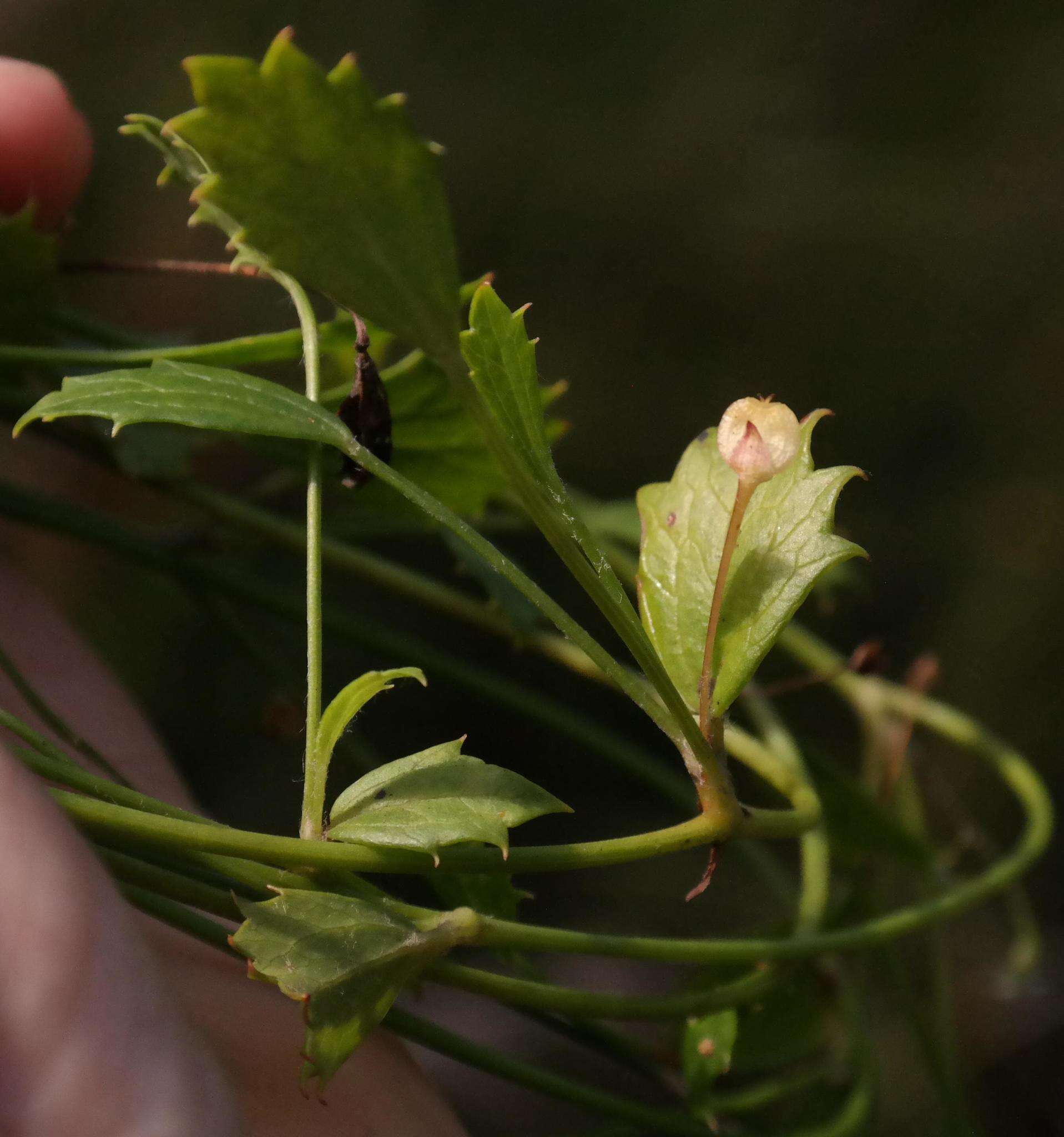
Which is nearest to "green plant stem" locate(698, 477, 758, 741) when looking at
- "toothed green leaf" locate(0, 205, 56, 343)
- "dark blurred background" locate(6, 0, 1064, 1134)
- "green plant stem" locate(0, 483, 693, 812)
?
"green plant stem" locate(0, 483, 693, 812)

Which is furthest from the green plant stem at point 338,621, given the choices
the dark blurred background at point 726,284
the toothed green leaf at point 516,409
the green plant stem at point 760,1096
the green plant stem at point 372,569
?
the dark blurred background at point 726,284

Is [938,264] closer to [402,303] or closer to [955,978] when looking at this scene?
[955,978]

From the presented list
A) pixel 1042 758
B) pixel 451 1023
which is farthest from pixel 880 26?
pixel 451 1023

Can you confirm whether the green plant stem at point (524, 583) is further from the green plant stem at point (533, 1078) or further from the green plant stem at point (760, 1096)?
the green plant stem at point (760, 1096)

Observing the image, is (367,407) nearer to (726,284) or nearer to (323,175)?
(323,175)

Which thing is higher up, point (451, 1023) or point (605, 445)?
point (605, 445)

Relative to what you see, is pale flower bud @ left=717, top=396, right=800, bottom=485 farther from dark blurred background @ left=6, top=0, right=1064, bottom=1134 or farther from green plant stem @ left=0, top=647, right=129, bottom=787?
dark blurred background @ left=6, top=0, right=1064, bottom=1134
